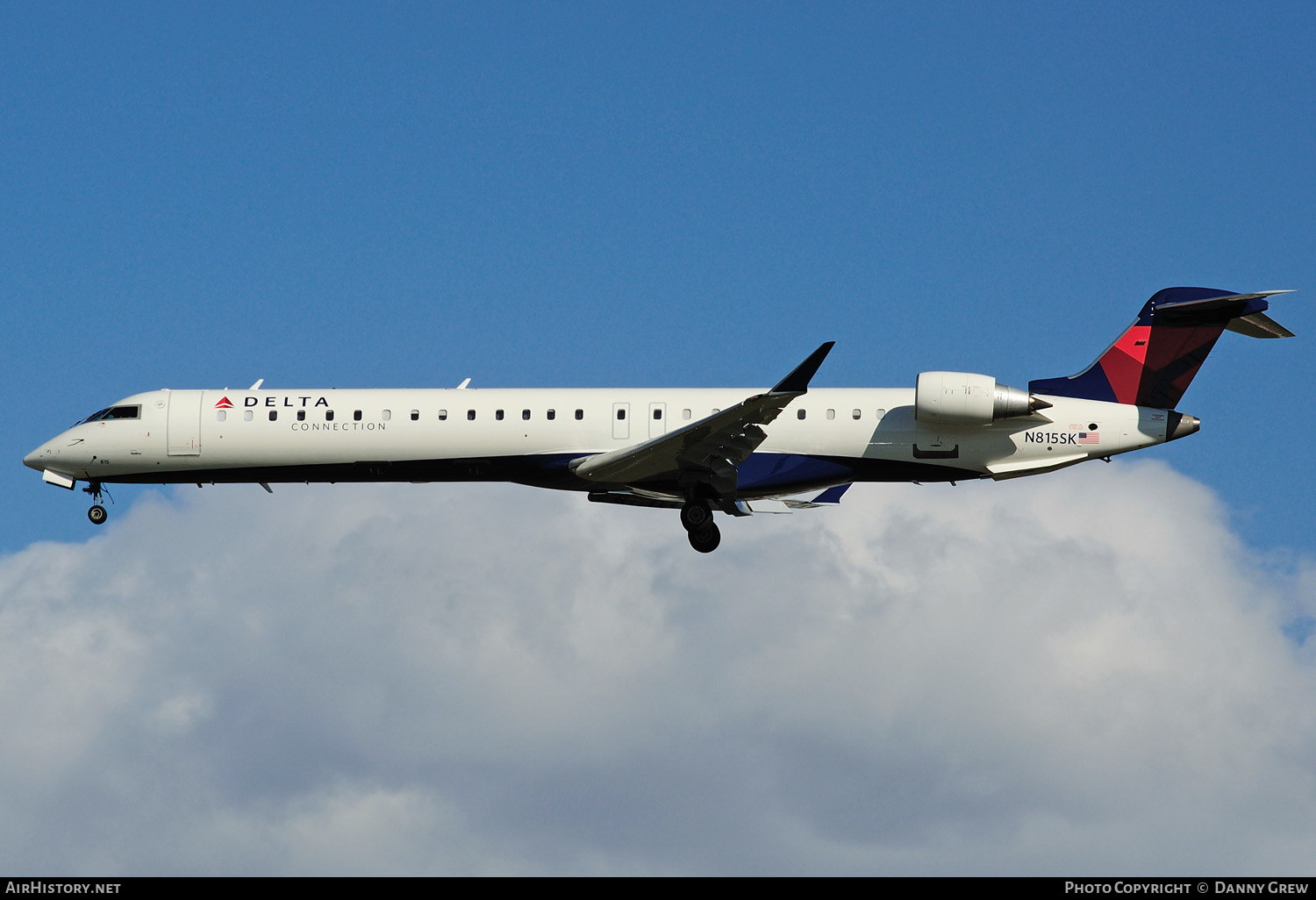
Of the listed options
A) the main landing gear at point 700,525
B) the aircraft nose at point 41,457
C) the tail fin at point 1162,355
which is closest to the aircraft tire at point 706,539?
the main landing gear at point 700,525

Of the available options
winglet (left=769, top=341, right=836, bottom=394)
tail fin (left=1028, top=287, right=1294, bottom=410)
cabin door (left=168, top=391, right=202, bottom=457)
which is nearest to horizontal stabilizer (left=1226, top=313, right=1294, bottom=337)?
tail fin (left=1028, top=287, right=1294, bottom=410)

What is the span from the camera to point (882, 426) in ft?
102

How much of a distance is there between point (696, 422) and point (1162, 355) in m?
10.3

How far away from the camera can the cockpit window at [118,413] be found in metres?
33.1

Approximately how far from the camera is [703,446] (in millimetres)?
29922

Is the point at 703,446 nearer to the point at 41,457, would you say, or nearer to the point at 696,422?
the point at 696,422

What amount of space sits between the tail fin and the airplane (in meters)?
0.03

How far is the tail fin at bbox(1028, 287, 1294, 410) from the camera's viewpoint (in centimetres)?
3170

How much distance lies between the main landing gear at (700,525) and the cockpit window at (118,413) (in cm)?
1238

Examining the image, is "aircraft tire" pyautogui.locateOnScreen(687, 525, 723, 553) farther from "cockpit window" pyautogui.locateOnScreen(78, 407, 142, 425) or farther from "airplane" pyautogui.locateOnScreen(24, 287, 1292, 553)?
"cockpit window" pyautogui.locateOnScreen(78, 407, 142, 425)

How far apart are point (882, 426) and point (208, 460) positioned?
1468 centimetres

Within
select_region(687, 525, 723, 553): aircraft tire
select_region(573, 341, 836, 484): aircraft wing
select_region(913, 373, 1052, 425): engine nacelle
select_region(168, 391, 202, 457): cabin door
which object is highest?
select_region(168, 391, 202, 457): cabin door
